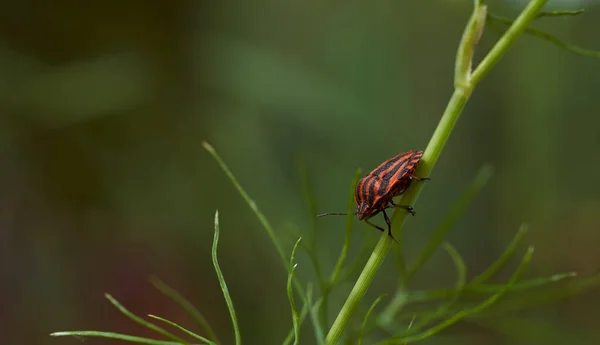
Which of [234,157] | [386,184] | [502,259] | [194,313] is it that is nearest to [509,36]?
[386,184]

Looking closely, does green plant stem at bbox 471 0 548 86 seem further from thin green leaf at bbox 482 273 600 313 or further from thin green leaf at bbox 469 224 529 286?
thin green leaf at bbox 482 273 600 313

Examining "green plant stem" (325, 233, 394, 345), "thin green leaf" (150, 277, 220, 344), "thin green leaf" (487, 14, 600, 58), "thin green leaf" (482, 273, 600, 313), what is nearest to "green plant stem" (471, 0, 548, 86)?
"thin green leaf" (487, 14, 600, 58)

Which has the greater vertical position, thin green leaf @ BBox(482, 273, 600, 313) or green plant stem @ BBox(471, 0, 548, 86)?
A: green plant stem @ BBox(471, 0, 548, 86)

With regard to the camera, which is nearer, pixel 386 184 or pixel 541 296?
pixel 386 184

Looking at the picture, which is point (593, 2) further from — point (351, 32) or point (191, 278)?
point (191, 278)

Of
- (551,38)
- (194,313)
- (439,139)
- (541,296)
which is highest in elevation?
(551,38)

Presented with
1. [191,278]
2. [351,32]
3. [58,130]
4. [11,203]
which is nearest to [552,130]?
[351,32]

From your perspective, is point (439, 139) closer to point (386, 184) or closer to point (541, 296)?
point (386, 184)
